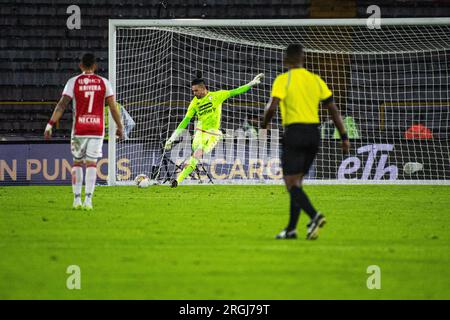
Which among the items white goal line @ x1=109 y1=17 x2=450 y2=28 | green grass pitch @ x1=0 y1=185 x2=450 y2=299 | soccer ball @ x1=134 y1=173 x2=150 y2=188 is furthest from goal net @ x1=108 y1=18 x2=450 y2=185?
green grass pitch @ x1=0 y1=185 x2=450 y2=299

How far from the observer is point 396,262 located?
7.71 m

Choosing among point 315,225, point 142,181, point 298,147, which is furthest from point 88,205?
point 142,181

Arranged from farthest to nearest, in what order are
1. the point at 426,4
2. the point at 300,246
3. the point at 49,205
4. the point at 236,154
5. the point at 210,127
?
the point at 426,4 < the point at 236,154 < the point at 210,127 < the point at 49,205 < the point at 300,246

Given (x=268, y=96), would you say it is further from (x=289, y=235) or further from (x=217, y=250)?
(x=217, y=250)

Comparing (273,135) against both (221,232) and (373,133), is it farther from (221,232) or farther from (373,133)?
(221,232)

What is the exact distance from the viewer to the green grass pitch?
6.36 metres

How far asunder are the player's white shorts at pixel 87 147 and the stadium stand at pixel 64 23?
1137cm

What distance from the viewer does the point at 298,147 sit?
896 cm

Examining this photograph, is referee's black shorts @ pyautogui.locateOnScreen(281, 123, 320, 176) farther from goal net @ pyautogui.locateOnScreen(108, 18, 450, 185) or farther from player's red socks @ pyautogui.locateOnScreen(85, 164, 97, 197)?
goal net @ pyautogui.locateOnScreen(108, 18, 450, 185)

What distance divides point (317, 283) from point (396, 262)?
1.36 m

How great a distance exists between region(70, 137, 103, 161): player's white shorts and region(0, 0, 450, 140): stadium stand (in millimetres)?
11369

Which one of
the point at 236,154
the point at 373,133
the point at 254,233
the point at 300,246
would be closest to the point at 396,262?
the point at 300,246

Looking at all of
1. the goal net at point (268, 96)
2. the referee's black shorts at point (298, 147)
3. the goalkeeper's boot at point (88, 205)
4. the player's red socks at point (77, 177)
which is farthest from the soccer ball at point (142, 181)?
the referee's black shorts at point (298, 147)

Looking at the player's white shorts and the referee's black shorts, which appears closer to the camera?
the referee's black shorts
